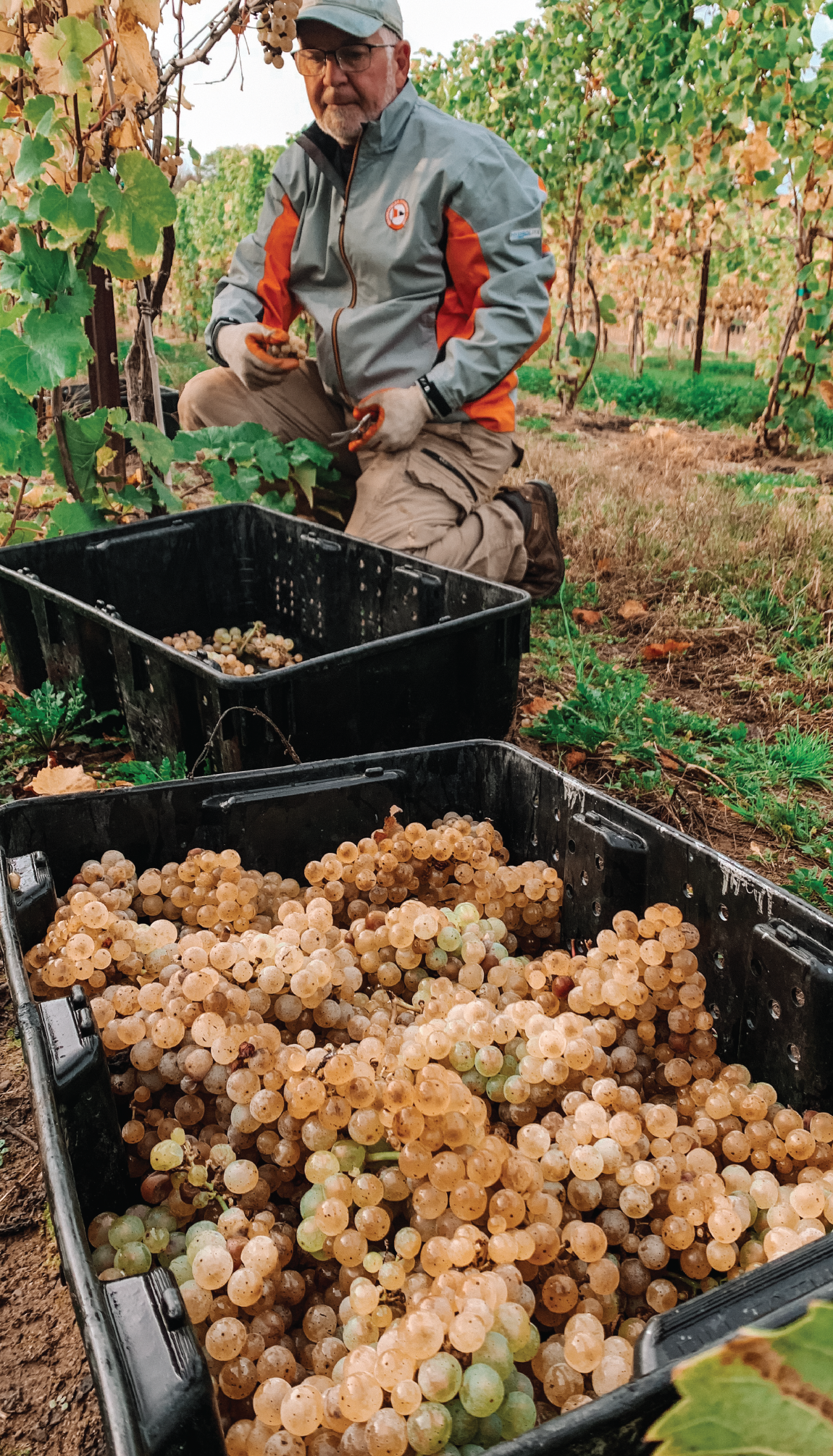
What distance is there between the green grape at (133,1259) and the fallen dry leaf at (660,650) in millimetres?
2900

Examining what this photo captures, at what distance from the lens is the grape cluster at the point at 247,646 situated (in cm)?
295

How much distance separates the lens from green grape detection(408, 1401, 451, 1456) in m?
0.76

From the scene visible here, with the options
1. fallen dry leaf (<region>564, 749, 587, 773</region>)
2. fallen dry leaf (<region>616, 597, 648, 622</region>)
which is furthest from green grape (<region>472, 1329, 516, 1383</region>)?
fallen dry leaf (<region>616, 597, 648, 622</region>)

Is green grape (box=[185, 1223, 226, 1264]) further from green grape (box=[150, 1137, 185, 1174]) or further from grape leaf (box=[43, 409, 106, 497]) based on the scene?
grape leaf (box=[43, 409, 106, 497])

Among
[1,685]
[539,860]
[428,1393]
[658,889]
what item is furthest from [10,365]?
[428,1393]

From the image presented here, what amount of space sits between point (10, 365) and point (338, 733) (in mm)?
1424

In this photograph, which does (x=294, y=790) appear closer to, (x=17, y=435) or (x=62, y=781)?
(x=62, y=781)

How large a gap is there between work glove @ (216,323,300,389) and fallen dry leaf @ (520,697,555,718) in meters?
1.57

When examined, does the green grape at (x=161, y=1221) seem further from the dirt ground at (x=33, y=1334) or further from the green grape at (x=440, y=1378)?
the green grape at (x=440, y=1378)

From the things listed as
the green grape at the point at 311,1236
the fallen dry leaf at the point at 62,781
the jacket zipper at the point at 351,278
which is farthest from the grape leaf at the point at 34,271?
the green grape at the point at 311,1236

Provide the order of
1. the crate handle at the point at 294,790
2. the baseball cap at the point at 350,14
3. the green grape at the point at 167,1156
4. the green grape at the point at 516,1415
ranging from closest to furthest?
the green grape at the point at 516,1415
the green grape at the point at 167,1156
the crate handle at the point at 294,790
the baseball cap at the point at 350,14

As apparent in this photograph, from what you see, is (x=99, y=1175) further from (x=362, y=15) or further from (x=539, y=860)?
(x=362, y=15)

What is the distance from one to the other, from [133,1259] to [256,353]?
10.6 ft

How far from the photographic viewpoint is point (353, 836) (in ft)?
5.71
